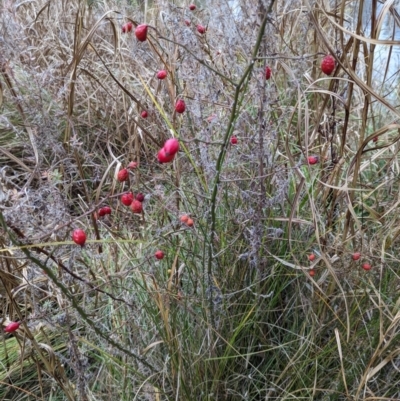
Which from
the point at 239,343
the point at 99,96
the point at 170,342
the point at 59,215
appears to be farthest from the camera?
the point at 99,96

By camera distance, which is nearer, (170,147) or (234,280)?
(170,147)

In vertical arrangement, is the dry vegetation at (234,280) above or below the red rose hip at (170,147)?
below

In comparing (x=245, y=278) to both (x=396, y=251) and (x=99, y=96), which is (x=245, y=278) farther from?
(x=99, y=96)

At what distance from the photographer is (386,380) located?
120 cm

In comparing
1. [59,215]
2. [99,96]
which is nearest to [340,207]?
[59,215]

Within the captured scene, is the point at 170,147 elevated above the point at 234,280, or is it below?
above

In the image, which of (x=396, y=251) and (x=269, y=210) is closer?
(x=269, y=210)

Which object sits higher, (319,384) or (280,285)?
(280,285)

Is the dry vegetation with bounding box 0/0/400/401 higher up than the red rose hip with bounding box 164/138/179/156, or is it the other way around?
the red rose hip with bounding box 164/138/179/156

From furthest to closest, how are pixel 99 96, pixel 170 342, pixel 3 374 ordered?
pixel 99 96 < pixel 3 374 < pixel 170 342

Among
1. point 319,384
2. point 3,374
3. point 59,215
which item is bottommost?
point 3,374

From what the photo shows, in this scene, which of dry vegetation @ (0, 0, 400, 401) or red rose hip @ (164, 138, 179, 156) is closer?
red rose hip @ (164, 138, 179, 156)

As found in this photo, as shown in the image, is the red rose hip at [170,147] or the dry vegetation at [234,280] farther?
the dry vegetation at [234,280]

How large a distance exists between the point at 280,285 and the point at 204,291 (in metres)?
0.24
